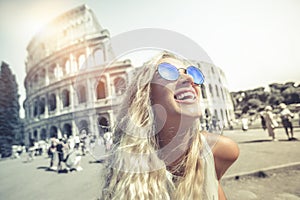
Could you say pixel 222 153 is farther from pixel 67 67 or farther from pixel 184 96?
pixel 67 67

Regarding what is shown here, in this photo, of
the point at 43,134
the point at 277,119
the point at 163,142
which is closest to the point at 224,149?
the point at 163,142

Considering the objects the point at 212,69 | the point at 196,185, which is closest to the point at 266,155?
the point at 212,69

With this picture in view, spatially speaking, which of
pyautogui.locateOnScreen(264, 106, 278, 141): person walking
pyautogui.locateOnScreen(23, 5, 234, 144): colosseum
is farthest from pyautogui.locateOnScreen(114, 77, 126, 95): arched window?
pyautogui.locateOnScreen(264, 106, 278, 141): person walking

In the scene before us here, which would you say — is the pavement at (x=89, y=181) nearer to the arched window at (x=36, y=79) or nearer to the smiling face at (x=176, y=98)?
the arched window at (x=36, y=79)

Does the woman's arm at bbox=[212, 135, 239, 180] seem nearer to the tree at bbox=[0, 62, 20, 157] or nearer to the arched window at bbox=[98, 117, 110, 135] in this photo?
the arched window at bbox=[98, 117, 110, 135]

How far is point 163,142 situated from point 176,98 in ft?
0.54

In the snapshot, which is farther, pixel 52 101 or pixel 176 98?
pixel 52 101

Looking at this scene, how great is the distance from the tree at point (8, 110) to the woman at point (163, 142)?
1.80 m

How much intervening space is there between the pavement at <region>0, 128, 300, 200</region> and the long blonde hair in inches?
40.4

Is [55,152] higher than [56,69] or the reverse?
the reverse

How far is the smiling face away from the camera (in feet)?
2.20

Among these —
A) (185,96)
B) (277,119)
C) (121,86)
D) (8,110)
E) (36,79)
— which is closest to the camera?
(185,96)

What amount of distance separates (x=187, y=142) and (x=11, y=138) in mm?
2428

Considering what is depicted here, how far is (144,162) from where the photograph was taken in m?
0.69
